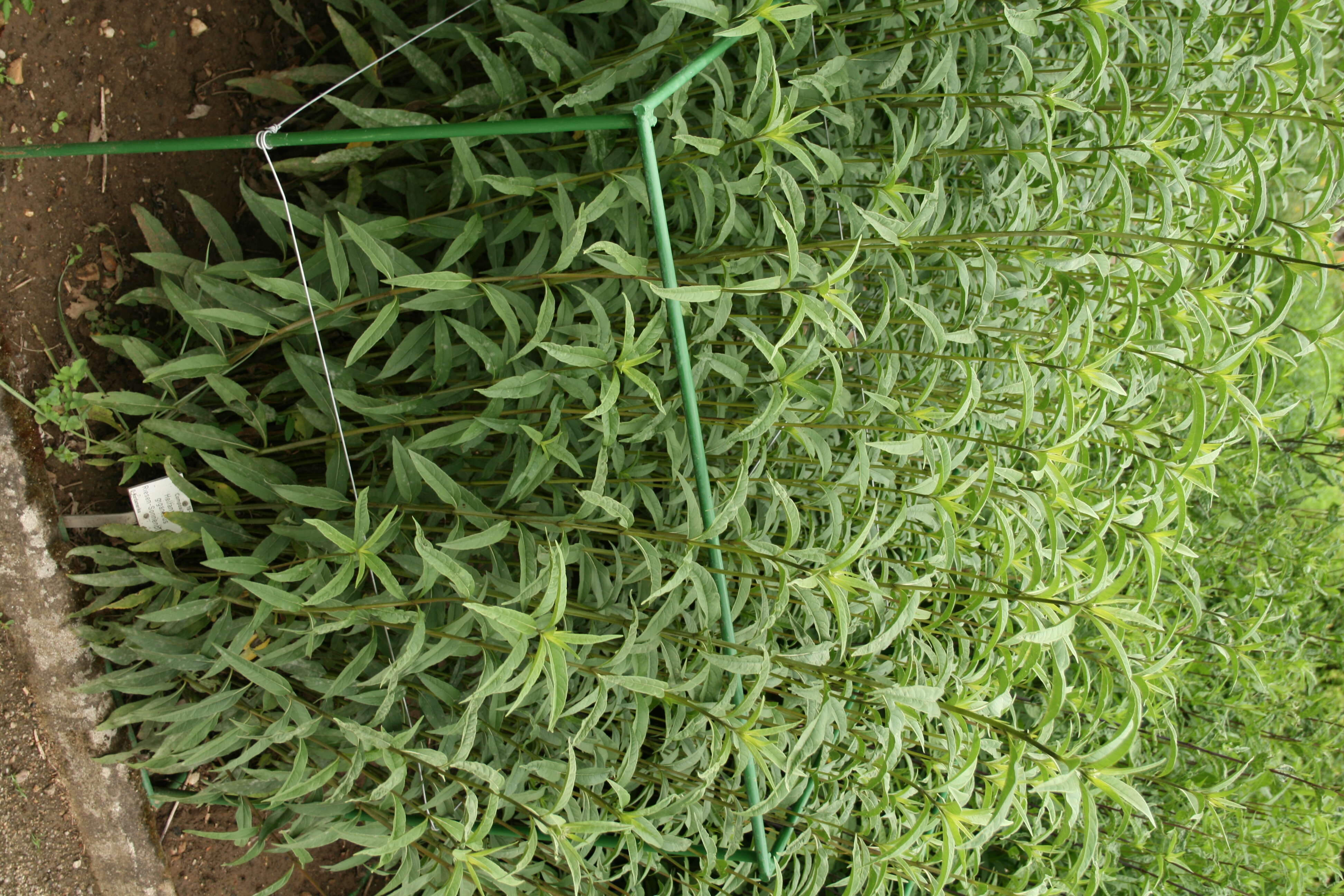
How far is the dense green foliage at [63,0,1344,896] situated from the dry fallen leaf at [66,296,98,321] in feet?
0.57

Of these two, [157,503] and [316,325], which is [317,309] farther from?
[157,503]

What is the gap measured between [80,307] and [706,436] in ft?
4.76

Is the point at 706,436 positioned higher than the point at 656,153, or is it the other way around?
the point at 656,153

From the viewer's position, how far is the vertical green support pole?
4.01 ft

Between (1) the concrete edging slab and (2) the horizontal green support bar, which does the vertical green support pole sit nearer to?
(2) the horizontal green support bar

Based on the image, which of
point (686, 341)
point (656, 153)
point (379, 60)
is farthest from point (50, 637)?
point (656, 153)

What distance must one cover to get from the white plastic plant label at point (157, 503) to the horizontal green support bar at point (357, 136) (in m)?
0.69

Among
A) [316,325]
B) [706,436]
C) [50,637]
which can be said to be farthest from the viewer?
[50,637]

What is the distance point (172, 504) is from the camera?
1766mm

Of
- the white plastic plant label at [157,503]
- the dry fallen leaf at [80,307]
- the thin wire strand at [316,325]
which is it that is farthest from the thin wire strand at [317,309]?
the dry fallen leaf at [80,307]

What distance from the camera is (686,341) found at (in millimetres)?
1385

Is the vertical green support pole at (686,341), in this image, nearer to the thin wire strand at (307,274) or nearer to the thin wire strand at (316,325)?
the thin wire strand at (307,274)

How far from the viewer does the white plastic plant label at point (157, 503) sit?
173cm

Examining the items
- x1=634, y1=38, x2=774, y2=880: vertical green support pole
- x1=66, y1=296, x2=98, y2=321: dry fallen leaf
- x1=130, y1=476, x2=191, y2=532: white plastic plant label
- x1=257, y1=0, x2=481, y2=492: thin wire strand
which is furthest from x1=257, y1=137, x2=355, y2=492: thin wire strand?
x1=634, y1=38, x2=774, y2=880: vertical green support pole
